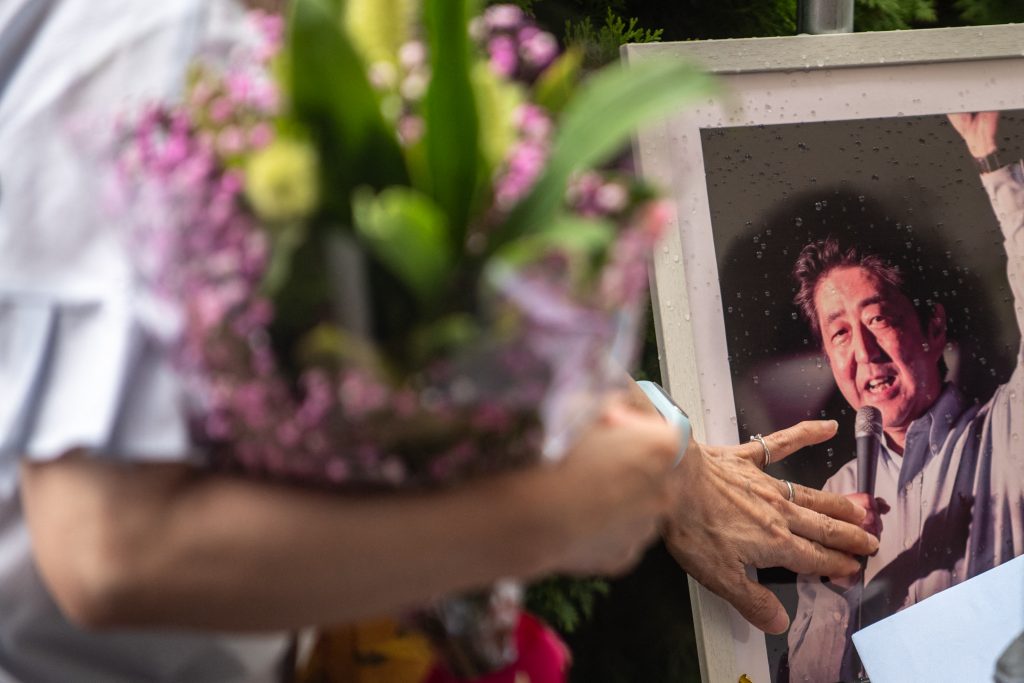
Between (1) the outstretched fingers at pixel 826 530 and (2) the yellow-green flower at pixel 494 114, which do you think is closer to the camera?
(2) the yellow-green flower at pixel 494 114

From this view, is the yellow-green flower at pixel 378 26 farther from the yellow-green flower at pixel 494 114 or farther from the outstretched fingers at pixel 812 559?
the outstretched fingers at pixel 812 559

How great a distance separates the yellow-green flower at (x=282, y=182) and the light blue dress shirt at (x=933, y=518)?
803 mm

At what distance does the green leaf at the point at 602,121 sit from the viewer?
493mm

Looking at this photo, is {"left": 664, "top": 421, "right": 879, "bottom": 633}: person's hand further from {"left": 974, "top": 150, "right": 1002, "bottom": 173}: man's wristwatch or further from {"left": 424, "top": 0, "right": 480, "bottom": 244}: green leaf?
{"left": 424, "top": 0, "right": 480, "bottom": 244}: green leaf

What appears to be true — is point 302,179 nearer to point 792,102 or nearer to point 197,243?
point 197,243

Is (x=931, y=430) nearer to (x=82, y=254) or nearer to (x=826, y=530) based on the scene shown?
(x=826, y=530)

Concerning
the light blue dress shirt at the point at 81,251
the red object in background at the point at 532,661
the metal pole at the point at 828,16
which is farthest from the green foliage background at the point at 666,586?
the light blue dress shirt at the point at 81,251

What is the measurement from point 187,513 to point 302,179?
18cm

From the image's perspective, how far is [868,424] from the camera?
1.12 m

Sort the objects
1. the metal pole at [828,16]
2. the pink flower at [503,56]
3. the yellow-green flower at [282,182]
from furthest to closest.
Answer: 1. the metal pole at [828,16]
2. the pink flower at [503,56]
3. the yellow-green flower at [282,182]

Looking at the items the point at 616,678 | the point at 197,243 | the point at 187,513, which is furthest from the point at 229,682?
the point at 616,678

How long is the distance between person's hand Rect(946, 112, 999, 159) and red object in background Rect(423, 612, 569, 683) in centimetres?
85

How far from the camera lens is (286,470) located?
505mm

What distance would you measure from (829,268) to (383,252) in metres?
0.79
